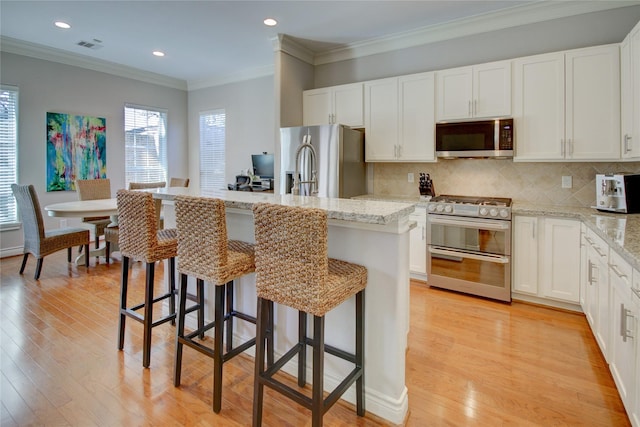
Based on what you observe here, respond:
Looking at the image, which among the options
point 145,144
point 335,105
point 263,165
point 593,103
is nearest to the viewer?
point 593,103

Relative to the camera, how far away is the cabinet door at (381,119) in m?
4.08

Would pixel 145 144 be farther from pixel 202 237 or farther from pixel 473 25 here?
pixel 473 25

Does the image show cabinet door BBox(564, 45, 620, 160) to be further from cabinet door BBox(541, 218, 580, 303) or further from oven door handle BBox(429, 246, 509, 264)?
oven door handle BBox(429, 246, 509, 264)

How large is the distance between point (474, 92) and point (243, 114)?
395 centimetres

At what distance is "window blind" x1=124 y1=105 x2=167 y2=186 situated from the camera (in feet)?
20.2

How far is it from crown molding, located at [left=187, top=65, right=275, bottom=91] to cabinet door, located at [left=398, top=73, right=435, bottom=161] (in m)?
2.62

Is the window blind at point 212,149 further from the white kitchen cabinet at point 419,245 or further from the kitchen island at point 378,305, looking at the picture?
the kitchen island at point 378,305

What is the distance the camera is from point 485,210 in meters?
3.31

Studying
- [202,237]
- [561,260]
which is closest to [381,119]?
[561,260]

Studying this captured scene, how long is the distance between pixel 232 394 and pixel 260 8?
141 inches

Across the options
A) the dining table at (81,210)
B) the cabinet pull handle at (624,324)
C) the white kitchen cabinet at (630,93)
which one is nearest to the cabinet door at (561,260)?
the white kitchen cabinet at (630,93)

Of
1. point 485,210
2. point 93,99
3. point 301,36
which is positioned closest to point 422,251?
point 485,210

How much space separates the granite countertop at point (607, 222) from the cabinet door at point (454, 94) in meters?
0.98

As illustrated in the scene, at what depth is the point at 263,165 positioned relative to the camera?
5.61 m
